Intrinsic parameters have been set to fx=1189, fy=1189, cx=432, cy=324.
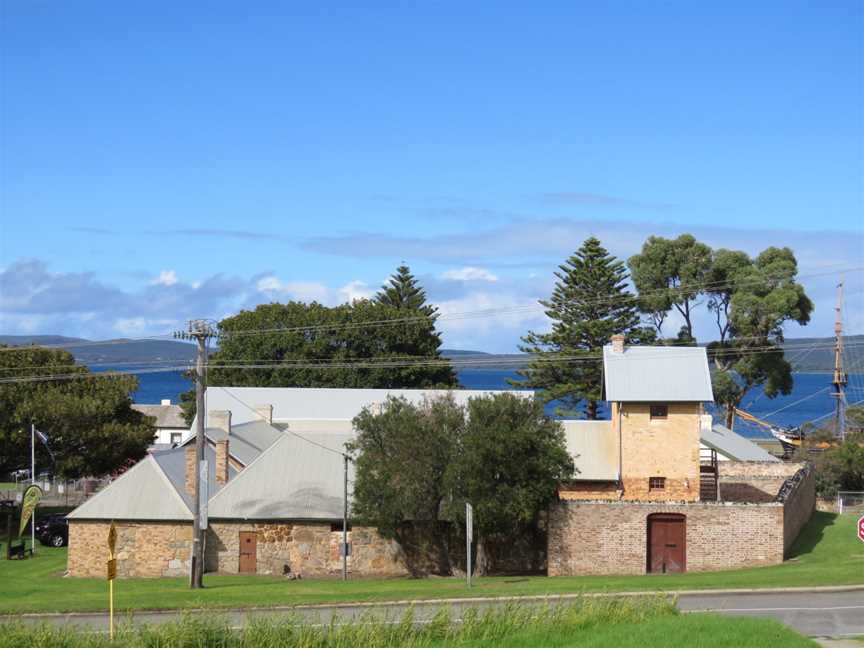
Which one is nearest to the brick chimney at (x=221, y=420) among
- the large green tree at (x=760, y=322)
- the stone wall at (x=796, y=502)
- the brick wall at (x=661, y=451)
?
the brick wall at (x=661, y=451)

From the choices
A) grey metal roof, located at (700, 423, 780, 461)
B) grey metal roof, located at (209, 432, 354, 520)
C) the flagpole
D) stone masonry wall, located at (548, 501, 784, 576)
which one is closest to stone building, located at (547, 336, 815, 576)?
stone masonry wall, located at (548, 501, 784, 576)

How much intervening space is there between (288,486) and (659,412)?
15.0 metres

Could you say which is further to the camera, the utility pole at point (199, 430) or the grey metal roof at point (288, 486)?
the grey metal roof at point (288, 486)

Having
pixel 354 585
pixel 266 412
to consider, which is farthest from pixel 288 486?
pixel 266 412

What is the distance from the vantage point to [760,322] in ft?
266

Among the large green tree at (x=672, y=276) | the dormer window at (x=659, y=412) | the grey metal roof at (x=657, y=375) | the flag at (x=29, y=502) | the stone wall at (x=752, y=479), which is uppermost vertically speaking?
the large green tree at (x=672, y=276)

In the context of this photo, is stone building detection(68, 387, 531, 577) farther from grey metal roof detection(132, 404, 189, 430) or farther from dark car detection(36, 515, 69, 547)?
grey metal roof detection(132, 404, 189, 430)

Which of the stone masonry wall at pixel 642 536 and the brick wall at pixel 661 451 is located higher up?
the brick wall at pixel 661 451

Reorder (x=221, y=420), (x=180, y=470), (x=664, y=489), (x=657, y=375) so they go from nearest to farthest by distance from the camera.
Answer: (x=180, y=470) < (x=664, y=489) < (x=657, y=375) < (x=221, y=420)

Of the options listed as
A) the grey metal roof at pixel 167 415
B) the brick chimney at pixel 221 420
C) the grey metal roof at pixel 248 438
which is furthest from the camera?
the grey metal roof at pixel 167 415

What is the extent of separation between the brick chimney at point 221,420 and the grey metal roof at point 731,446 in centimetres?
2311

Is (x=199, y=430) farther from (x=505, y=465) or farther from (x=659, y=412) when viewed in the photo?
(x=659, y=412)

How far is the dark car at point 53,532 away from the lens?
171 feet

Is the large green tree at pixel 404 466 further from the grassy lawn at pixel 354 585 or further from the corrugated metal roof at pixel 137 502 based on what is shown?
the corrugated metal roof at pixel 137 502
